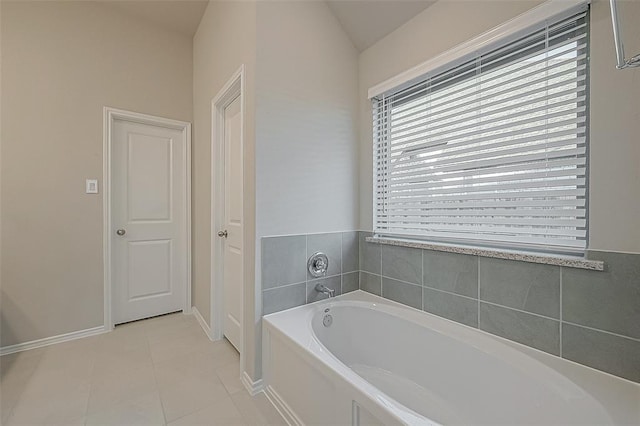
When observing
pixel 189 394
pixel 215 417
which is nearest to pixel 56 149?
pixel 189 394

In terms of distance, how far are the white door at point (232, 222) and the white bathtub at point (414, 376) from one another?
0.60 m

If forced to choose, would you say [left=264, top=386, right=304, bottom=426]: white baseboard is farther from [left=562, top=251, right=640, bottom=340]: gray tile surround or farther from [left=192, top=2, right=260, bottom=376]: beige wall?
[left=562, top=251, right=640, bottom=340]: gray tile surround

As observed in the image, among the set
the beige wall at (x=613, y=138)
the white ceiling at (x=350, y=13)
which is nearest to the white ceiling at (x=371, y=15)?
the white ceiling at (x=350, y=13)

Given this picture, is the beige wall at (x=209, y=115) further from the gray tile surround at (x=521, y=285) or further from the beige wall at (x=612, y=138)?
the beige wall at (x=612, y=138)

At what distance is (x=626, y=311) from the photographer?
0.99 meters

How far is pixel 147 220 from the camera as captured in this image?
2633 millimetres

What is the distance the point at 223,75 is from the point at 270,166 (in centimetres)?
98

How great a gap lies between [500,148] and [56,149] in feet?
10.2

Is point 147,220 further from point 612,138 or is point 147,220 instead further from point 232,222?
point 612,138

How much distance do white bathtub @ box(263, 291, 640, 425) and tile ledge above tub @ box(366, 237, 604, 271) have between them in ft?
1.32

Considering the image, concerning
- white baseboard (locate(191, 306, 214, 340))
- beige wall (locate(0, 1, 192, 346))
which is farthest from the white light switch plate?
white baseboard (locate(191, 306, 214, 340))

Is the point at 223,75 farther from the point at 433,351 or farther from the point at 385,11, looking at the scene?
the point at 433,351

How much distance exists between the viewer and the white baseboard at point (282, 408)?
4.42 ft

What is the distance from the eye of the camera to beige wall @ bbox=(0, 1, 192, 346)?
2.03 metres
